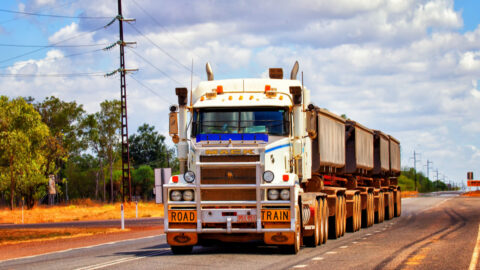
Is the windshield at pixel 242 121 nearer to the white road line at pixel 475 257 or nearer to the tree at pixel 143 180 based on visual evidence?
the white road line at pixel 475 257

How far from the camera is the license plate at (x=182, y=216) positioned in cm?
1639

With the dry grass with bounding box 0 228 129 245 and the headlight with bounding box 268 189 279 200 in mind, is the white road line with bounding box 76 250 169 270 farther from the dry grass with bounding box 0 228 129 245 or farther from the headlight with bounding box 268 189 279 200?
the dry grass with bounding box 0 228 129 245

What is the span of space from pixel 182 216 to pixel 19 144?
57.0 m

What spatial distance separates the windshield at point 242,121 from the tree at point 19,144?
183 ft

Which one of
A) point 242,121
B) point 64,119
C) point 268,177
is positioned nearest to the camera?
point 268,177

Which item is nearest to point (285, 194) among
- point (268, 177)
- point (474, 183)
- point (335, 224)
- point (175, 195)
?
point (268, 177)

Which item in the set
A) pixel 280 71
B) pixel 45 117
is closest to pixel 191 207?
pixel 280 71

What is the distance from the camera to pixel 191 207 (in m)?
16.4

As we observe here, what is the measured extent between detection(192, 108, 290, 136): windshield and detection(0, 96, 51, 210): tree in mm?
55843

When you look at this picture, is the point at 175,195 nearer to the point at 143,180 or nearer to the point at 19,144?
the point at 19,144

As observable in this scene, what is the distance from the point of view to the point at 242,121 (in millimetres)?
17203

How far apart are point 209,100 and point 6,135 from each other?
185ft

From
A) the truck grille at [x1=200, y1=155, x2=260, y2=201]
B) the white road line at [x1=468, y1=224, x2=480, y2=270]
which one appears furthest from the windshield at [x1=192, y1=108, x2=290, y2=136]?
the white road line at [x1=468, y1=224, x2=480, y2=270]

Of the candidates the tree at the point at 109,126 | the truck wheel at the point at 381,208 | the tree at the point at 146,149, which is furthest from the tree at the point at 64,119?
the truck wheel at the point at 381,208
